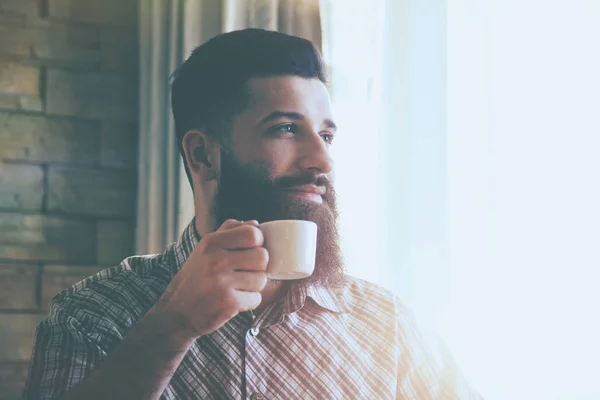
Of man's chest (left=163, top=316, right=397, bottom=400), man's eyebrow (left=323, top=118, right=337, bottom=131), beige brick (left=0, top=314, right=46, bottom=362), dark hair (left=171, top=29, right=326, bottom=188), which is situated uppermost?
dark hair (left=171, top=29, right=326, bottom=188)

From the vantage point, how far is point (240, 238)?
0.79 m

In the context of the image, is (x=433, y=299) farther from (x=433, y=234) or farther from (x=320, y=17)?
(x=320, y=17)

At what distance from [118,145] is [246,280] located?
1.06 meters

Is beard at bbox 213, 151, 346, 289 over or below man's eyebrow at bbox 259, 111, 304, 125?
below

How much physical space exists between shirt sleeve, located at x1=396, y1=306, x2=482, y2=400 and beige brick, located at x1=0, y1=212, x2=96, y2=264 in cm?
90

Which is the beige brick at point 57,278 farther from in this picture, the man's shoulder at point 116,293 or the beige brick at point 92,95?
the man's shoulder at point 116,293

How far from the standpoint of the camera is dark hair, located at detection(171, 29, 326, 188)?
120 cm

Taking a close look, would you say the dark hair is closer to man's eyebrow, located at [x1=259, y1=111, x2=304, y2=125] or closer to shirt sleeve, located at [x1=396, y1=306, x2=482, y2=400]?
man's eyebrow, located at [x1=259, y1=111, x2=304, y2=125]

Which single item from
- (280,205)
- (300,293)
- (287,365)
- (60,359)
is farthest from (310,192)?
(60,359)

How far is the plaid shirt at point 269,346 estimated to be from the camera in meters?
1.00

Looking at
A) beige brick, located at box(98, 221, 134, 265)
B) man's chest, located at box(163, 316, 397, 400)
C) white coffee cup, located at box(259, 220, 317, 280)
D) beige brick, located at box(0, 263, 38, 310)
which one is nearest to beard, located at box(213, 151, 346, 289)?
man's chest, located at box(163, 316, 397, 400)

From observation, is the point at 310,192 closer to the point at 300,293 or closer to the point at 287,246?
Result: the point at 300,293

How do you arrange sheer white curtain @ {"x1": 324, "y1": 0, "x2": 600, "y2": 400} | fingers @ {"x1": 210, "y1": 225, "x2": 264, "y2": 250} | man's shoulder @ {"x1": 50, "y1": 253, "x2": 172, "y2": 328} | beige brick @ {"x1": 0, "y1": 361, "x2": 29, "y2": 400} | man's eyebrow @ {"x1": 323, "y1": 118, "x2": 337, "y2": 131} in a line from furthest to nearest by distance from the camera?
beige brick @ {"x1": 0, "y1": 361, "x2": 29, "y2": 400} < man's eyebrow @ {"x1": 323, "y1": 118, "x2": 337, "y2": 131} < man's shoulder @ {"x1": 50, "y1": 253, "x2": 172, "y2": 328} < sheer white curtain @ {"x1": 324, "y1": 0, "x2": 600, "y2": 400} < fingers @ {"x1": 210, "y1": 225, "x2": 264, "y2": 250}

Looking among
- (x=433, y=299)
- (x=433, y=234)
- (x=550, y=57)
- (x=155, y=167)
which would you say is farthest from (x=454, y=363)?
(x=155, y=167)
